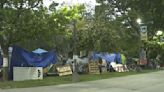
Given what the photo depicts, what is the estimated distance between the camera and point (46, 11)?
25328 mm

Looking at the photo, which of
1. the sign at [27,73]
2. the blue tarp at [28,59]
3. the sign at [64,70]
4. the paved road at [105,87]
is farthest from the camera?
the sign at [64,70]

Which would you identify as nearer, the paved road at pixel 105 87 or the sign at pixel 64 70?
the paved road at pixel 105 87

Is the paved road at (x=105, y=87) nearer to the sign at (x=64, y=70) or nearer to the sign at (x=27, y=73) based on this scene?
the sign at (x=27, y=73)

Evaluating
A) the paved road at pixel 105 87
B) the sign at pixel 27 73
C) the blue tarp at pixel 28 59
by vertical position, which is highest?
the blue tarp at pixel 28 59

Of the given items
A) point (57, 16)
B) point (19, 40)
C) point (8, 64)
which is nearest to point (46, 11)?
point (57, 16)

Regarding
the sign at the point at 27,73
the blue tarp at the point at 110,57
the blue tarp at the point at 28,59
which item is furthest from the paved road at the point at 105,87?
the blue tarp at the point at 110,57

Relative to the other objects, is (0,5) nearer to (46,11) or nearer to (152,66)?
(46,11)

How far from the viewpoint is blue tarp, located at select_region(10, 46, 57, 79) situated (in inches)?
1093

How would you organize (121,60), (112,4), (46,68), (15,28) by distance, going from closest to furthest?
(15,28) < (46,68) < (121,60) < (112,4)

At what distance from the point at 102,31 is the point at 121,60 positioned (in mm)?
11975

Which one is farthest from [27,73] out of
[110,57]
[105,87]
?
[110,57]

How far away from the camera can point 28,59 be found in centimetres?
2891

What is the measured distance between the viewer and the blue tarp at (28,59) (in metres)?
27.8

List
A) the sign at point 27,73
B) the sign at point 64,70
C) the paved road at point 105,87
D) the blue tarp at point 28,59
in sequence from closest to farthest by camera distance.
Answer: the paved road at point 105,87 < the sign at point 27,73 < the blue tarp at point 28,59 < the sign at point 64,70
